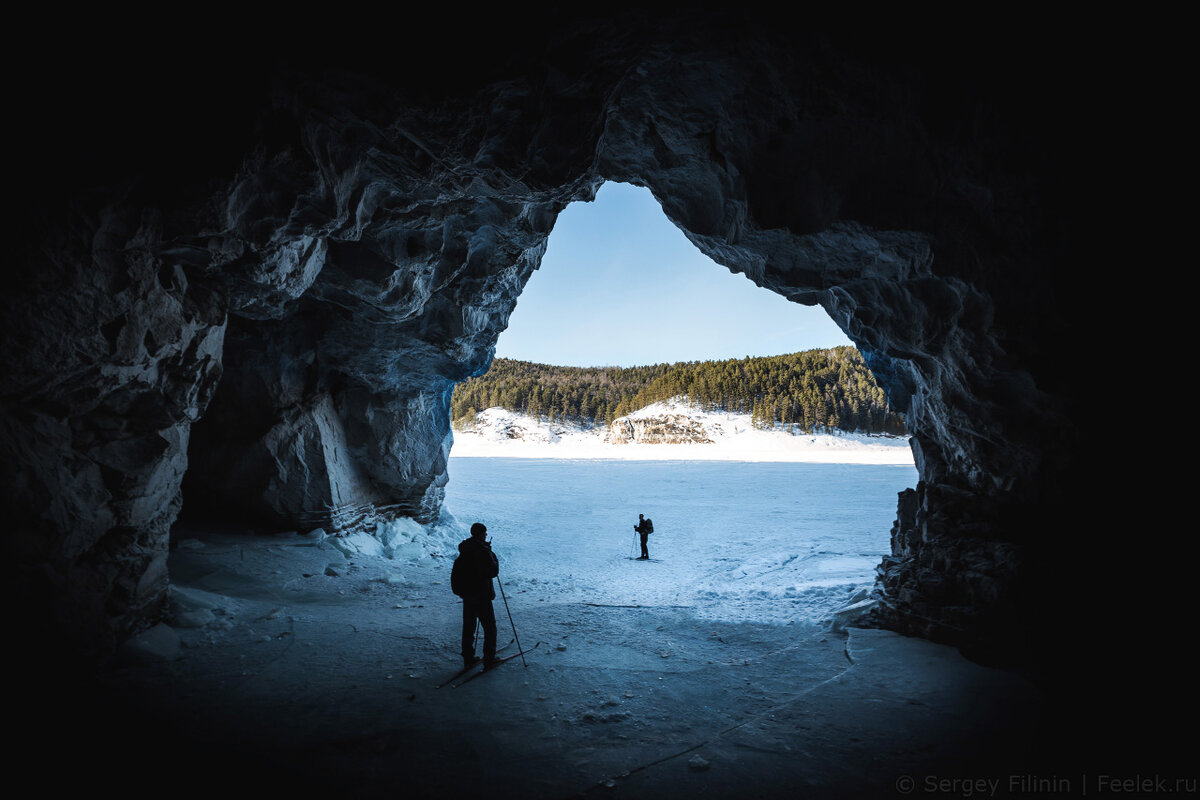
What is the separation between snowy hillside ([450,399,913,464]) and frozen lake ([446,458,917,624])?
47.9 ft

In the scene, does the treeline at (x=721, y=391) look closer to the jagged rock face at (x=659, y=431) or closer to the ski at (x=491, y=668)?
the jagged rock face at (x=659, y=431)

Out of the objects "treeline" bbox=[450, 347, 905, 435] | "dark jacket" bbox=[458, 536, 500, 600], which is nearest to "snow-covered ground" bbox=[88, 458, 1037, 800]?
"dark jacket" bbox=[458, 536, 500, 600]

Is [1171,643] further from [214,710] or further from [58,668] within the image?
[58,668]

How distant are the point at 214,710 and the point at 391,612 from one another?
3621 millimetres

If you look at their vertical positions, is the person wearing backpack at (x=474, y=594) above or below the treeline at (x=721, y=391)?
below

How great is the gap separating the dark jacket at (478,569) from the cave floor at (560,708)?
35.9 inches

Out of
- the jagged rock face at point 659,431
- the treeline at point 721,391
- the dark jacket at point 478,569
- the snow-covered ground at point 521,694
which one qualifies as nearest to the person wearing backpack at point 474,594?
the dark jacket at point 478,569

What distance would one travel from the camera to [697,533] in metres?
19.0

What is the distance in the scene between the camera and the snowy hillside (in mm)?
52875

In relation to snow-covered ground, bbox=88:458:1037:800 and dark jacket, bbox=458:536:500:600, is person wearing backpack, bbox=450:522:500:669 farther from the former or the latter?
snow-covered ground, bbox=88:458:1037:800

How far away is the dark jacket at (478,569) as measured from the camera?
5820 millimetres

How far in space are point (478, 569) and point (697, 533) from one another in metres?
14.5

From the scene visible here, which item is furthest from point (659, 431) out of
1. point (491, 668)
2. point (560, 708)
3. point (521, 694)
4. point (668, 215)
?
point (560, 708)

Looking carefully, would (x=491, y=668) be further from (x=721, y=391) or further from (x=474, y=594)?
(x=721, y=391)
